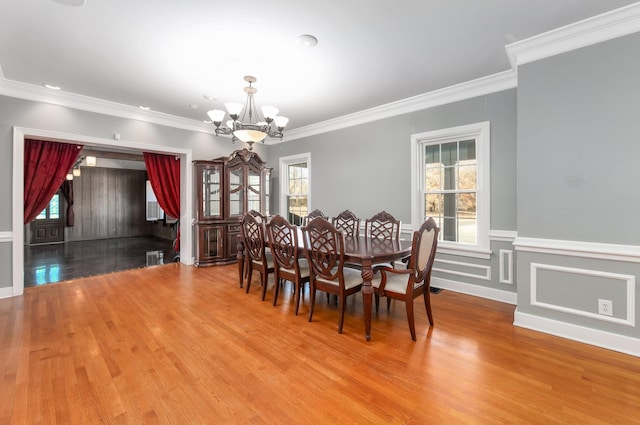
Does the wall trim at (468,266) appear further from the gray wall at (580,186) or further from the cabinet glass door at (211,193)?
the cabinet glass door at (211,193)

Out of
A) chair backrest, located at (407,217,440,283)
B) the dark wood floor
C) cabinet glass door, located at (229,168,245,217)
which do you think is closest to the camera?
chair backrest, located at (407,217,440,283)

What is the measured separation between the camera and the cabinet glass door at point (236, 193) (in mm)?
5527

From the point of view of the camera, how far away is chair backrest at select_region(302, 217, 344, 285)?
259cm

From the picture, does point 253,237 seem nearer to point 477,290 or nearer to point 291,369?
point 291,369

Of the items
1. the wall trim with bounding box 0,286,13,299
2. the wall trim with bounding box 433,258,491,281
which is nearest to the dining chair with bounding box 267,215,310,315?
the wall trim with bounding box 433,258,491,281

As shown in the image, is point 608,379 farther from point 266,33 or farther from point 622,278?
point 266,33

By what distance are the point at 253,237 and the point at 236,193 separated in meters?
2.31

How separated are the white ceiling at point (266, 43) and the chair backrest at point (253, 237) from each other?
1.73 m

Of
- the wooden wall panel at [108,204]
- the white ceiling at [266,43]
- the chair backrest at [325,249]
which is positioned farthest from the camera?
the wooden wall panel at [108,204]

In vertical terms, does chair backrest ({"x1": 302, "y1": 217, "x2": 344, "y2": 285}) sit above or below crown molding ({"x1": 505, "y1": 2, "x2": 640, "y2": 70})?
below

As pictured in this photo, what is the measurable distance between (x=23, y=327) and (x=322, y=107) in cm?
442

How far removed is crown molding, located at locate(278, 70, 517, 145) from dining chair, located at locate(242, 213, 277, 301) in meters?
2.57

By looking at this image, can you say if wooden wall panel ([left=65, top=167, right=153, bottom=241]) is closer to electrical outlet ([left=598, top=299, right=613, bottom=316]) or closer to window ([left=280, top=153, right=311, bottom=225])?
window ([left=280, top=153, right=311, bottom=225])

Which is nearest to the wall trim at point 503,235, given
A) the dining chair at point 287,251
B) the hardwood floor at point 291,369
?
the hardwood floor at point 291,369
